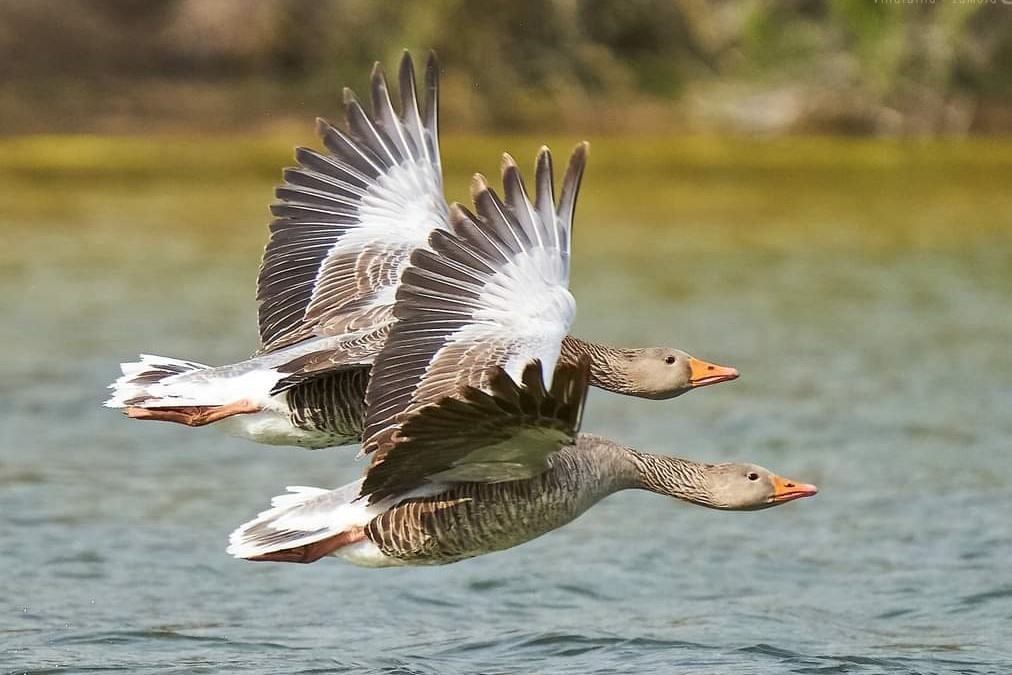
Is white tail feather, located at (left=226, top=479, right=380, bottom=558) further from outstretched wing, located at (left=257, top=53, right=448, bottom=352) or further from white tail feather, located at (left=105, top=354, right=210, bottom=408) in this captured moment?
outstretched wing, located at (left=257, top=53, right=448, bottom=352)

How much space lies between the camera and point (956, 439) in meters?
12.3

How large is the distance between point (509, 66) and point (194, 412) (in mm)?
18658

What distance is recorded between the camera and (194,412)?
775 cm

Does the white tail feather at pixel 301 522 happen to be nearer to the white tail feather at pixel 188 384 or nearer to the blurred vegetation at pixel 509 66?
the white tail feather at pixel 188 384

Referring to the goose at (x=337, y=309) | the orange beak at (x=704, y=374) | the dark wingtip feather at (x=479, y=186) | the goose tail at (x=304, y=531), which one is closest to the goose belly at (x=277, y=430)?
the goose at (x=337, y=309)

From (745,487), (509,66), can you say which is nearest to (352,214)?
(745,487)

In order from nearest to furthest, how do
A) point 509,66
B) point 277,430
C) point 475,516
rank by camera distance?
point 475,516, point 277,430, point 509,66

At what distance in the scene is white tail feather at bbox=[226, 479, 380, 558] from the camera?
7.15 meters

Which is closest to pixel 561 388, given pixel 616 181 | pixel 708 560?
pixel 708 560

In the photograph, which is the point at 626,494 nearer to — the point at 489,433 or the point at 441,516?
the point at 441,516

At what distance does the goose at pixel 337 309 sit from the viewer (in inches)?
305

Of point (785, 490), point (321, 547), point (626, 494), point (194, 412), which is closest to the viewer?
point (321, 547)

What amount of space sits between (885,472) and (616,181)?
1121 cm

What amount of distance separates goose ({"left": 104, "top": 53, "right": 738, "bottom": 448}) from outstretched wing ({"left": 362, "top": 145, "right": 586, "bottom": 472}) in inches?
33.8
